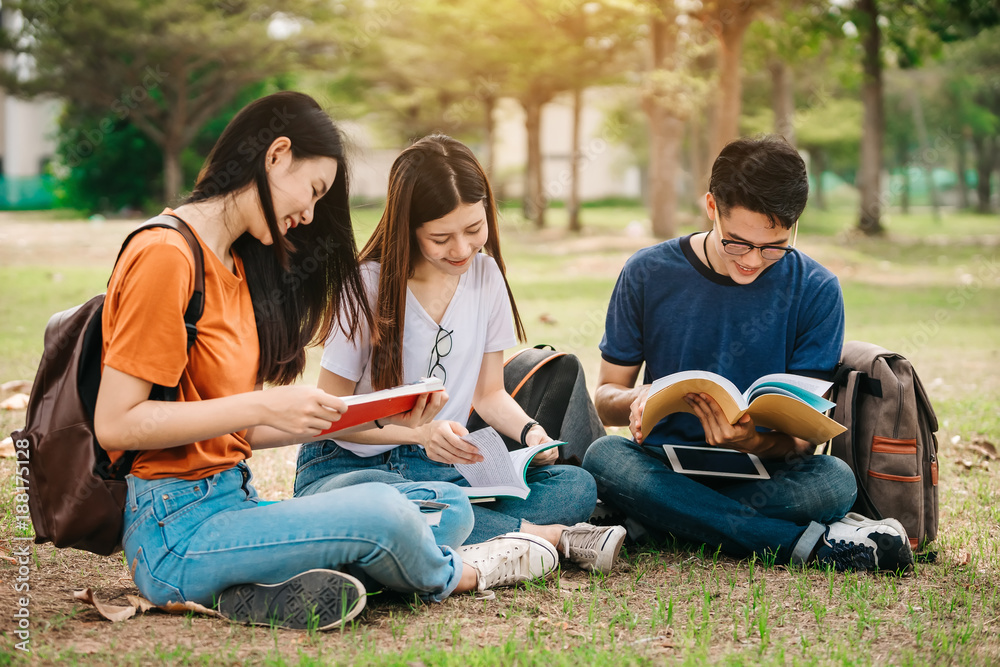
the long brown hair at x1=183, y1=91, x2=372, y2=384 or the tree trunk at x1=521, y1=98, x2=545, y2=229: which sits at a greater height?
the tree trunk at x1=521, y1=98, x2=545, y2=229

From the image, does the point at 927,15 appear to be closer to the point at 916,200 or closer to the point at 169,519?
the point at 169,519

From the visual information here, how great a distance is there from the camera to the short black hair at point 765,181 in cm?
294

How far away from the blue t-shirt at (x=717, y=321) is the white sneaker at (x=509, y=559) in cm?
68

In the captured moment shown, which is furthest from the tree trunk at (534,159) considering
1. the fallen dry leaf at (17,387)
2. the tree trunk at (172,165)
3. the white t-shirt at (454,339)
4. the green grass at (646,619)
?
the white t-shirt at (454,339)

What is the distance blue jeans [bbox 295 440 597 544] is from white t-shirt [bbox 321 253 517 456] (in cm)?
5

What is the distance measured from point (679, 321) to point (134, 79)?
2388 cm

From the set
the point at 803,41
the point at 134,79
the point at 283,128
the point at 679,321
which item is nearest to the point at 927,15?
the point at 803,41

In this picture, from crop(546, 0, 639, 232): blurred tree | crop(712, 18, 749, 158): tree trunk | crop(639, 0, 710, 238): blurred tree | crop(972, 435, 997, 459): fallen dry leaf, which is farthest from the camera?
crop(546, 0, 639, 232): blurred tree

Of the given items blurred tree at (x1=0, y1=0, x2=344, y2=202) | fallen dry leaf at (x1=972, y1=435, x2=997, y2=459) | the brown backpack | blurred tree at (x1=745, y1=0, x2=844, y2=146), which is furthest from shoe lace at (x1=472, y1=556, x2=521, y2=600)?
blurred tree at (x1=0, y1=0, x2=344, y2=202)

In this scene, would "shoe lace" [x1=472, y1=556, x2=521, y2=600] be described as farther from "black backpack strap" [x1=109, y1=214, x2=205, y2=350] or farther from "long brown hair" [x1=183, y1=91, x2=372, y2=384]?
"black backpack strap" [x1=109, y1=214, x2=205, y2=350]

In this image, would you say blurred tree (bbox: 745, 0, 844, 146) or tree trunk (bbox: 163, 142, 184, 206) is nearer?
blurred tree (bbox: 745, 0, 844, 146)

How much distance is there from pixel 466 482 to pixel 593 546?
0.46 metres

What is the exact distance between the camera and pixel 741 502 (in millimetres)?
3096

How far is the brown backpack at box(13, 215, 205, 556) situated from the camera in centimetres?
223
